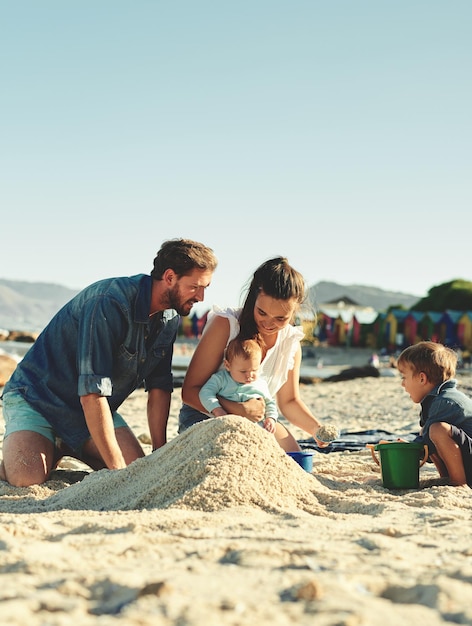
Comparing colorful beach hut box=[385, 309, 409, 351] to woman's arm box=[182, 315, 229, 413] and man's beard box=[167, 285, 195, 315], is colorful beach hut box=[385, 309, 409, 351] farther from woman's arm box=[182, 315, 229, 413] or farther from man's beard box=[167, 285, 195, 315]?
man's beard box=[167, 285, 195, 315]

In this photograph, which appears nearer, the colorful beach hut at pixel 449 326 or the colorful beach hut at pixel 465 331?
the colorful beach hut at pixel 465 331

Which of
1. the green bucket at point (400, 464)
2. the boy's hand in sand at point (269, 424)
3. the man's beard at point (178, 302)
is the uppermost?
the man's beard at point (178, 302)

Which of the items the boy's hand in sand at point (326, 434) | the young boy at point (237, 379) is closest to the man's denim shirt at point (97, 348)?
the young boy at point (237, 379)

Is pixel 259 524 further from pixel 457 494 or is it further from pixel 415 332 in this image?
pixel 415 332

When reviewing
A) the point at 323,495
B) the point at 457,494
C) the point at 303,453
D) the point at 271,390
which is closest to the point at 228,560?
the point at 323,495

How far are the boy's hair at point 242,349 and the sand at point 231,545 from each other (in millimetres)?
894

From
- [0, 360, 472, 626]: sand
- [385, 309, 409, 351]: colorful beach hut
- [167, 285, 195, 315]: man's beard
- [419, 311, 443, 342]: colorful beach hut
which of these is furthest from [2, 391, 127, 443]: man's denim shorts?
[385, 309, 409, 351]: colorful beach hut

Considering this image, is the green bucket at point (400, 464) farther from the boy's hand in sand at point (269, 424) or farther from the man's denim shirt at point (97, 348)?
the man's denim shirt at point (97, 348)

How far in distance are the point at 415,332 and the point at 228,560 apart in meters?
32.8

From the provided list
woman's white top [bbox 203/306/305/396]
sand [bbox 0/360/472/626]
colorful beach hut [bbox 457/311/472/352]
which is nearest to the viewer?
sand [bbox 0/360/472/626]

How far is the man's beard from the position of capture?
4129mm

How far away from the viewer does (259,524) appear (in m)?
2.62

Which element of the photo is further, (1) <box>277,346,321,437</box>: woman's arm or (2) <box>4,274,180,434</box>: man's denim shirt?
(1) <box>277,346,321,437</box>: woman's arm

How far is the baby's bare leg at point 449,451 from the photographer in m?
3.84
